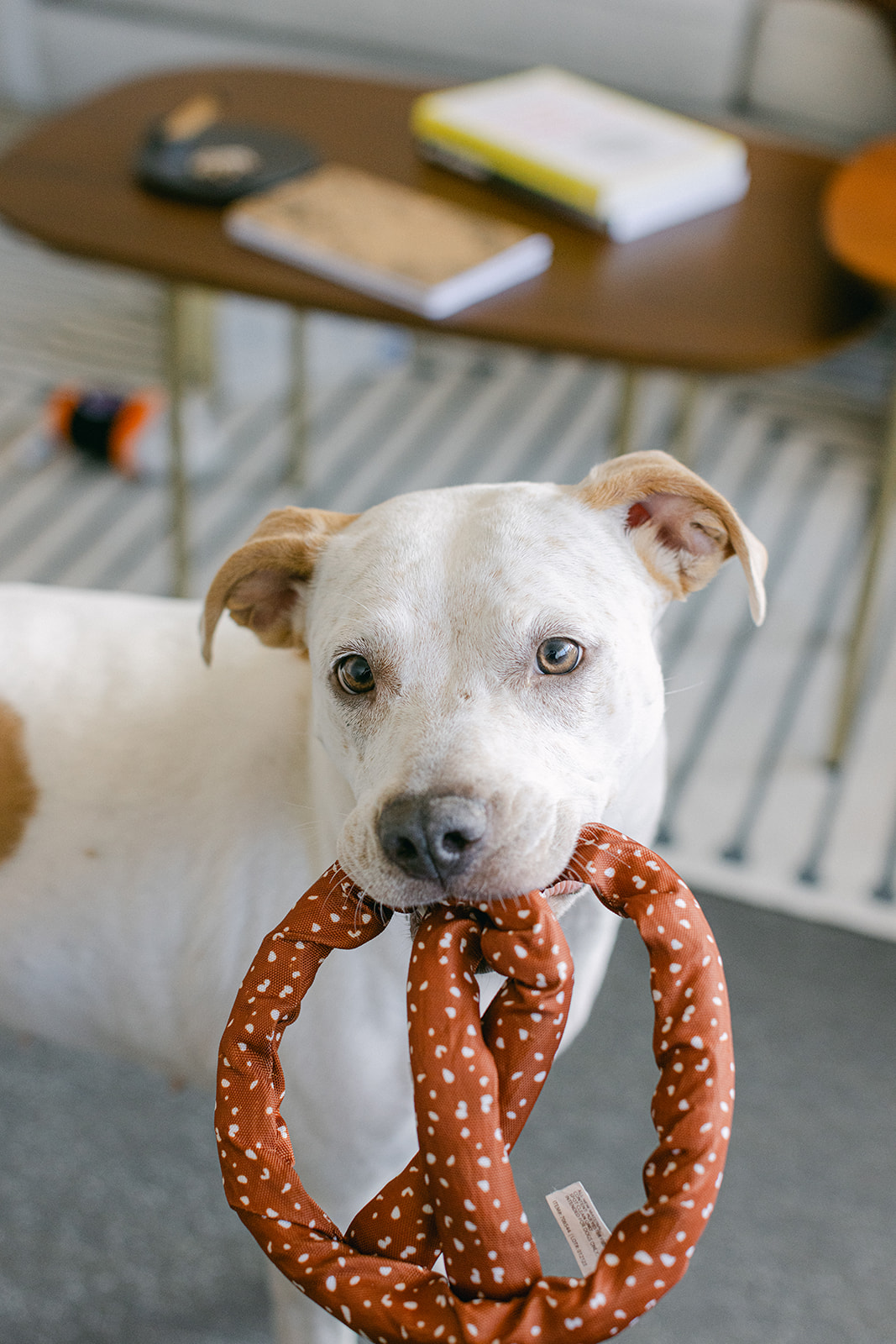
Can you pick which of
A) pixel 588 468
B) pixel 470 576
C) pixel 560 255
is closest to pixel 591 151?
pixel 560 255

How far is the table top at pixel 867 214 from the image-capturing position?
1.70 m

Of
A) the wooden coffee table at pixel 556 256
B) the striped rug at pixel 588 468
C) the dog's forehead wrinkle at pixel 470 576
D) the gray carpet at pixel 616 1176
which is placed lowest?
the gray carpet at pixel 616 1176

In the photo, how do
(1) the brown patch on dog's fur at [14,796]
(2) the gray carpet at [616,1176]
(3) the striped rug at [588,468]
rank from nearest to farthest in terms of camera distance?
(1) the brown patch on dog's fur at [14,796]
(2) the gray carpet at [616,1176]
(3) the striped rug at [588,468]

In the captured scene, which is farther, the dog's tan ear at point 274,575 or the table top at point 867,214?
the table top at point 867,214

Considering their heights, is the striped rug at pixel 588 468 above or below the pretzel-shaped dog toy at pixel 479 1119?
below

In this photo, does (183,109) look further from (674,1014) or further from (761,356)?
(674,1014)

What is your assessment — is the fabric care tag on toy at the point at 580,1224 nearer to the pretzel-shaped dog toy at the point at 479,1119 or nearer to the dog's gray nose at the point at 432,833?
the pretzel-shaped dog toy at the point at 479,1119

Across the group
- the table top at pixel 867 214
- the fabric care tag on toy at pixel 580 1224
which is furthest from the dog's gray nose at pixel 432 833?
the table top at pixel 867 214

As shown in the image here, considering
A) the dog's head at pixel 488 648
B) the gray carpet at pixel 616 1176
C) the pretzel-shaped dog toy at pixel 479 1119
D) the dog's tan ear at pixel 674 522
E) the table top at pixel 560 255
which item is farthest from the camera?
the table top at pixel 560 255

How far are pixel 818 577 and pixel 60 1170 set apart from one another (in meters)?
1.75

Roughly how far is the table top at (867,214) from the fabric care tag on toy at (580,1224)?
4.39 feet

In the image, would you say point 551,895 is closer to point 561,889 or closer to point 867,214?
point 561,889

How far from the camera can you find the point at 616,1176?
4.73 ft

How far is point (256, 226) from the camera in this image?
1833mm
